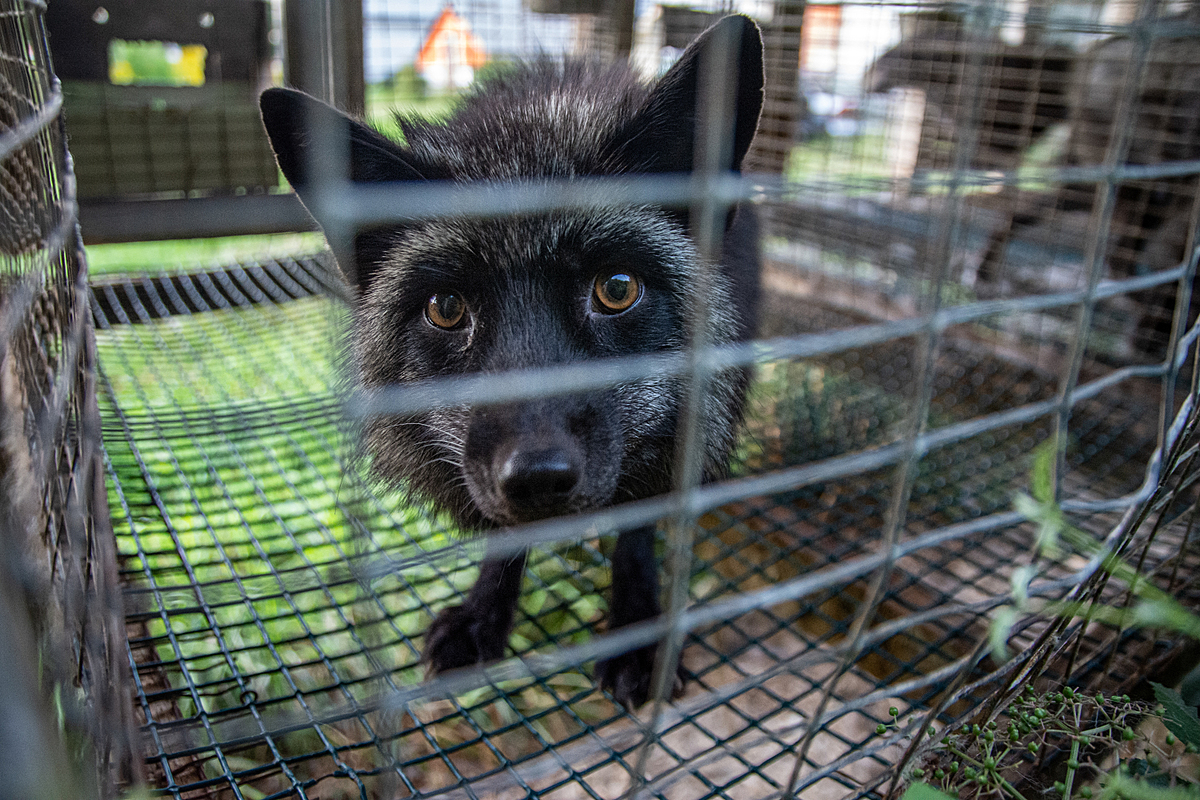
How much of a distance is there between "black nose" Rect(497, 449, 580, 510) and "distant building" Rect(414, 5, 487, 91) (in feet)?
8.92

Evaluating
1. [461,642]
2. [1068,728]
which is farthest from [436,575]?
[1068,728]

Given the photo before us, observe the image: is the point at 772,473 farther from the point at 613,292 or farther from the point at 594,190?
the point at 594,190

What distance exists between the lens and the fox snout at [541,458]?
1.21 meters

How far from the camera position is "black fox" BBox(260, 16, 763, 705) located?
4.34 feet

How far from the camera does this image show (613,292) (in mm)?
1537

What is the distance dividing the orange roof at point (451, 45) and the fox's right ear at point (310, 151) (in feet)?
7.29

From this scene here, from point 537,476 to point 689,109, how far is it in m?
0.81

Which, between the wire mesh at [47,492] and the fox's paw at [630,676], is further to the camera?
the fox's paw at [630,676]

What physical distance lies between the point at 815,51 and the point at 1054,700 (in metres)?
4.52

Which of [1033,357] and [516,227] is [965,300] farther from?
[516,227]

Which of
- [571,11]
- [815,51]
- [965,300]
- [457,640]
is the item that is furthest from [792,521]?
[815,51]

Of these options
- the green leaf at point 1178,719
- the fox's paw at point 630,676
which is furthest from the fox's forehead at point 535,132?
the green leaf at point 1178,719

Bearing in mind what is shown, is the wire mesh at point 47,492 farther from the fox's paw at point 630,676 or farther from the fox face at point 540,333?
the fox's paw at point 630,676

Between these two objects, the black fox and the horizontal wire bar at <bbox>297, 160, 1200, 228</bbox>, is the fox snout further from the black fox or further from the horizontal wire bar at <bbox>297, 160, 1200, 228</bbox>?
the horizontal wire bar at <bbox>297, 160, 1200, 228</bbox>
